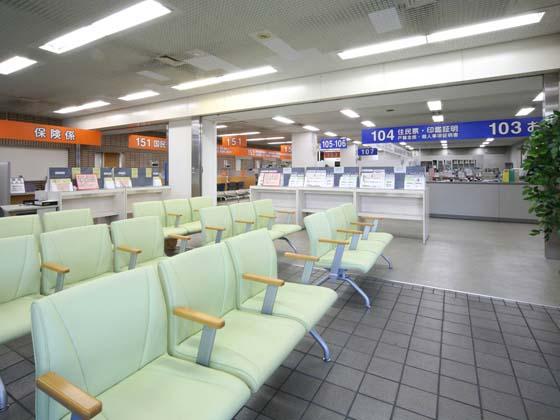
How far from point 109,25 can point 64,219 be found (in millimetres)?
2260

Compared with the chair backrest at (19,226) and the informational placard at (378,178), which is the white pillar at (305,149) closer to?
the informational placard at (378,178)

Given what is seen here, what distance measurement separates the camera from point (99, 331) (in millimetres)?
1192

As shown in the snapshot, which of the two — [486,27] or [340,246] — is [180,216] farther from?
[486,27]

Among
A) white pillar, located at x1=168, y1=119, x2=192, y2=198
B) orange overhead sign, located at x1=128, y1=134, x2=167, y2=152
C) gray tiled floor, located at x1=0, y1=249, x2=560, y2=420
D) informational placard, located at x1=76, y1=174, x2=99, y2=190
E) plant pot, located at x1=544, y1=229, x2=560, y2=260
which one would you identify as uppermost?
orange overhead sign, located at x1=128, y1=134, x2=167, y2=152

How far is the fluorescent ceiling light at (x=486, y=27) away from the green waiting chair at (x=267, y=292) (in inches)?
139

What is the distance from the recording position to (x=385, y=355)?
217cm

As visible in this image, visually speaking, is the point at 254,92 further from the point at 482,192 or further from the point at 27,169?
the point at 27,169

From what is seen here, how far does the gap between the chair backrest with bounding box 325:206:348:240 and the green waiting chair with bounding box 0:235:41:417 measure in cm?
248

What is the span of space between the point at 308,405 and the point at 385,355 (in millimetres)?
732

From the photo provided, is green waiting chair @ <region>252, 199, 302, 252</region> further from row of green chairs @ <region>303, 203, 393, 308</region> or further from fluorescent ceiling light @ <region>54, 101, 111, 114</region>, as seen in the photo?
fluorescent ceiling light @ <region>54, 101, 111, 114</region>

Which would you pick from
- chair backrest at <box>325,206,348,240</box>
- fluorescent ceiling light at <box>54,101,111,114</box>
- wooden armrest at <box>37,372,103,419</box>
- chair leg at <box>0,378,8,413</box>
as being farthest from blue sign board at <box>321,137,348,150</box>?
wooden armrest at <box>37,372,103,419</box>

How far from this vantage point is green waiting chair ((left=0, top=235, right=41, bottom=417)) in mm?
1841

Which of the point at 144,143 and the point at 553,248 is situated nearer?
the point at 553,248

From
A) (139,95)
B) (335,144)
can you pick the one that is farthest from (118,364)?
(335,144)
